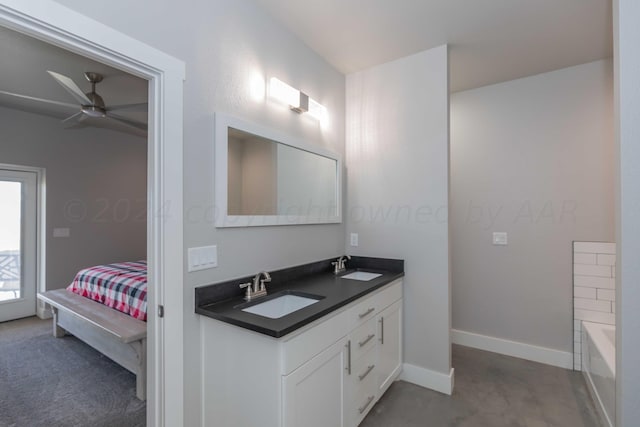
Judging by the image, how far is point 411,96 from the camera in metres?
2.43

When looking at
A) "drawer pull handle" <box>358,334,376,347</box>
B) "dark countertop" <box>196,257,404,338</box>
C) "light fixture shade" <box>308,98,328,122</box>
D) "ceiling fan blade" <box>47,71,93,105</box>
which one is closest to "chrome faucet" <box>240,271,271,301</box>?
"dark countertop" <box>196,257,404,338</box>

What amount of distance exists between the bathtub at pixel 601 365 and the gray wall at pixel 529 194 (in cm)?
27

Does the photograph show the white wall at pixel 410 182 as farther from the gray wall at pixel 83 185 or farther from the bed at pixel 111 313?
the gray wall at pixel 83 185

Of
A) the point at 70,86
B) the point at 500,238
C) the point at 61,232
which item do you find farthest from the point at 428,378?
the point at 61,232

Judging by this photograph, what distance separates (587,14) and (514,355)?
2.76 m

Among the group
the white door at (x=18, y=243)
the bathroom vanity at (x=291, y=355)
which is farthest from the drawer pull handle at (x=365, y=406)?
the white door at (x=18, y=243)

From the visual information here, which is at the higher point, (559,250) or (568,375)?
(559,250)

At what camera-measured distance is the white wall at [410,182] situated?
230cm

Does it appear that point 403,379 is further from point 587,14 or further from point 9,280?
point 9,280

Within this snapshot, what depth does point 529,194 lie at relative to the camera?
2783 millimetres

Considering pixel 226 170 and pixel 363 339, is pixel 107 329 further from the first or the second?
pixel 363 339

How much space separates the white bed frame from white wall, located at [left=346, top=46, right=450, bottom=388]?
5.99 feet

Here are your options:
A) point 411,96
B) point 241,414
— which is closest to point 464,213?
point 411,96

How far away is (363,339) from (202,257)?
1.07 m
